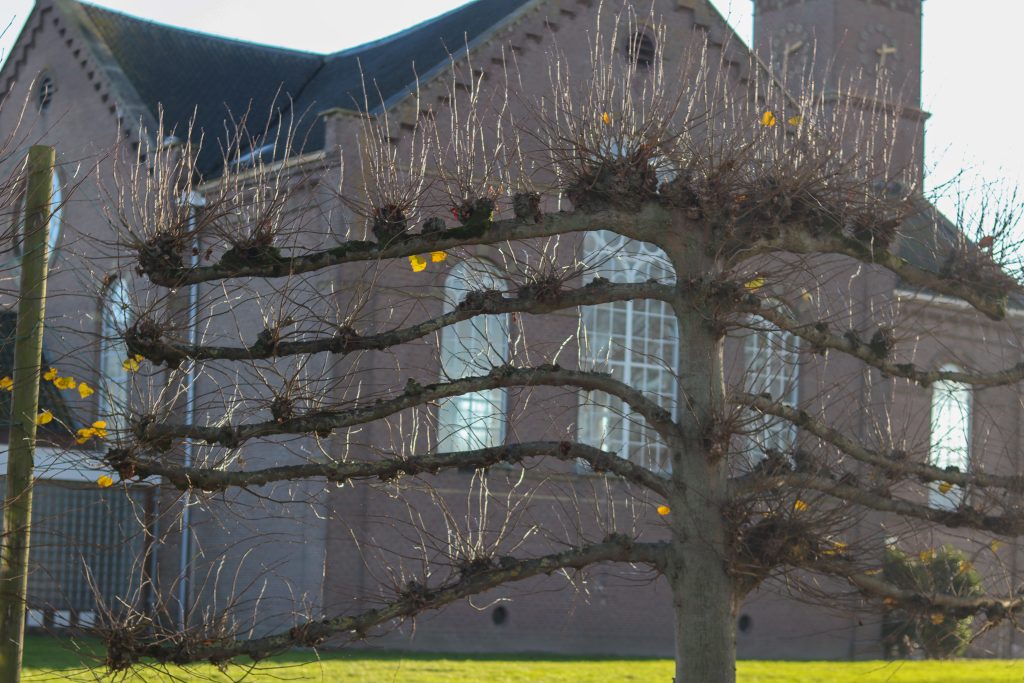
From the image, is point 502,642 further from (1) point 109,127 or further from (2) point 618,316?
(1) point 109,127

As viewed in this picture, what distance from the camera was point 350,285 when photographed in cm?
1758

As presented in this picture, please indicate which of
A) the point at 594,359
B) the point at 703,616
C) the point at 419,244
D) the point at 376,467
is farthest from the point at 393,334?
the point at 703,616

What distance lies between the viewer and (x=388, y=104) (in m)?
21.6

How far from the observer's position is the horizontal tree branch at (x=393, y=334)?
9.66 meters

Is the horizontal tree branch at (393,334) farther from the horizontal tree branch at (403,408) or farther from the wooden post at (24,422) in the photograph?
the wooden post at (24,422)

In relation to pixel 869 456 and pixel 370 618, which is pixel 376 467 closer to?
pixel 370 618

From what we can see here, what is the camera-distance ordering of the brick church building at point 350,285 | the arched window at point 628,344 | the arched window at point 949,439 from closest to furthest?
the arched window at point 949,439
the brick church building at point 350,285
the arched window at point 628,344

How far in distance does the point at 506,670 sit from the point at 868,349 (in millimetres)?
8646

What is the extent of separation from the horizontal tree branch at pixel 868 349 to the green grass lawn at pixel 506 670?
407cm

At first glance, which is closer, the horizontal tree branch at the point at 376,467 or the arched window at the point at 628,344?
the horizontal tree branch at the point at 376,467

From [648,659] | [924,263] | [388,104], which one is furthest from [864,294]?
[388,104]

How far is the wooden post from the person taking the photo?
9172mm

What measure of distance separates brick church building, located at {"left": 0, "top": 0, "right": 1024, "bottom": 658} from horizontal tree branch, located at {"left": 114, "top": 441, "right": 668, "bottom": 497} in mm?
7894

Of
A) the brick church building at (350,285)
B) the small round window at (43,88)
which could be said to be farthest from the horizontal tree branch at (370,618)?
the small round window at (43,88)
